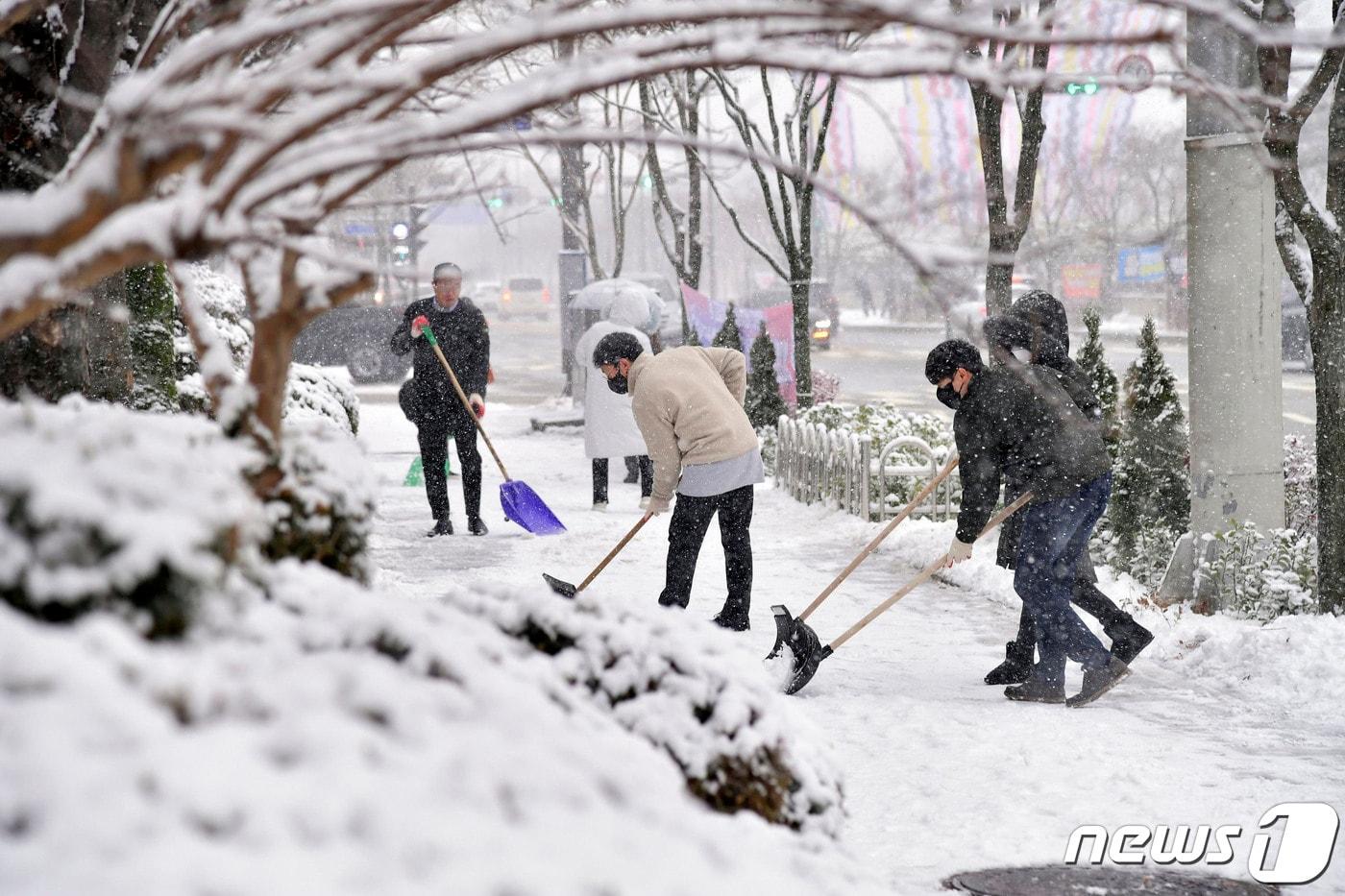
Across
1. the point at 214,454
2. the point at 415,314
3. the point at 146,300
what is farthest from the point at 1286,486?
the point at 214,454

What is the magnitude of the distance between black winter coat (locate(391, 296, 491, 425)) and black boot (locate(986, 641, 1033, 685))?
488 centimetres

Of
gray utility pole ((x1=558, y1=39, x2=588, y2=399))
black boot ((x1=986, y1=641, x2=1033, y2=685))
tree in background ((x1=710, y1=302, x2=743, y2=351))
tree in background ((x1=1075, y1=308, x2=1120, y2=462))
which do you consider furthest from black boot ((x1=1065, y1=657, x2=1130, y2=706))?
gray utility pole ((x1=558, y1=39, x2=588, y2=399))

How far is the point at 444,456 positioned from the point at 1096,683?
5.52 meters

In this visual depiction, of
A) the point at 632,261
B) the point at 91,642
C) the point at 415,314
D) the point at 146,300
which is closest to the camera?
the point at 91,642

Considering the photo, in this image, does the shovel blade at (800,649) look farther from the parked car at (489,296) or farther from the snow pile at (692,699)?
the parked car at (489,296)

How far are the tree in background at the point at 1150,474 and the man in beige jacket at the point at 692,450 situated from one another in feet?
10.1

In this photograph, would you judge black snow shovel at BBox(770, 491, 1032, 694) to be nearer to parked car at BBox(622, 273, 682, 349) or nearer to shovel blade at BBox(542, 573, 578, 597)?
shovel blade at BBox(542, 573, 578, 597)

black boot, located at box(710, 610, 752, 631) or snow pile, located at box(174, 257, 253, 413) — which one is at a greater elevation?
snow pile, located at box(174, 257, 253, 413)

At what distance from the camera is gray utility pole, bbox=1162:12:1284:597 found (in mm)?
7145

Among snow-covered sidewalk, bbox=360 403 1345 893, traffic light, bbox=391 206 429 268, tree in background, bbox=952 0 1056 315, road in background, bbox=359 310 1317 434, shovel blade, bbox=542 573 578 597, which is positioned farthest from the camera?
traffic light, bbox=391 206 429 268

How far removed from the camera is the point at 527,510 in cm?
988

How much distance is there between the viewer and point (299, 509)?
247 cm

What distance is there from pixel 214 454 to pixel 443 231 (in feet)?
385

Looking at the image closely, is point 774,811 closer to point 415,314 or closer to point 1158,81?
point 1158,81
